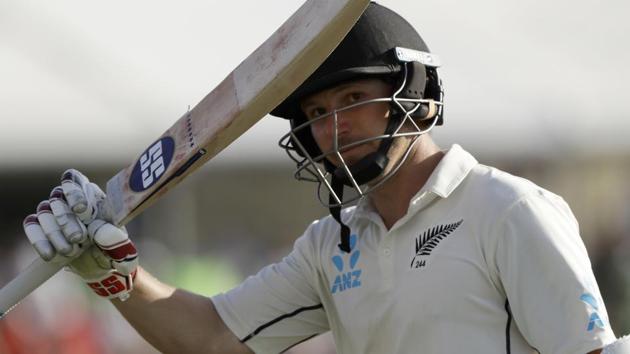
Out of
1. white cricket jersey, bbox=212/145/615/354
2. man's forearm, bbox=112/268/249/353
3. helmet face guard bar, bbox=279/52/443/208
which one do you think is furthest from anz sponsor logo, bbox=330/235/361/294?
man's forearm, bbox=112/268/249/353

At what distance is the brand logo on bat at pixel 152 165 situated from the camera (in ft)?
8.96

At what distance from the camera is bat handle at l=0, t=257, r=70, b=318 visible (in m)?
2.70

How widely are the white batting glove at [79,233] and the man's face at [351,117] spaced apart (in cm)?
50

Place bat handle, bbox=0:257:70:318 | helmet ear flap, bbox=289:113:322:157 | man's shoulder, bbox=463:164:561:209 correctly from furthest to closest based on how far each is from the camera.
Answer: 1. helmet ear flap, bbox=289:113:322:157
2. bat handle, bbox=0:257:70:318
3. man's shoulder, bbox=463:164:561:209

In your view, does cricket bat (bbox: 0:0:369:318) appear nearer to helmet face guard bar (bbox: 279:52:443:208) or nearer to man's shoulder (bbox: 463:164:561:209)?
helmet face guard bar (bbox: 279:52:443:208)

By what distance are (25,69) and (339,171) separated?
5928mm

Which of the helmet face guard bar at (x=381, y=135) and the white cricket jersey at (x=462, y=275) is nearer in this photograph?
the white cricket jersey at (x=462, y=275)

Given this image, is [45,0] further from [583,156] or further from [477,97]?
[583,156]

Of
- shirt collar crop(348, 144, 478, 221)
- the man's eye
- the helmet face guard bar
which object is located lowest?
shirt collar crop(348, 144, 478, 221)

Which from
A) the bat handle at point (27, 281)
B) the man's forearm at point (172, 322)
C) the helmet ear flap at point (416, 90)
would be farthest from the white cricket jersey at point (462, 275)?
the bat handle at point (27, 281)

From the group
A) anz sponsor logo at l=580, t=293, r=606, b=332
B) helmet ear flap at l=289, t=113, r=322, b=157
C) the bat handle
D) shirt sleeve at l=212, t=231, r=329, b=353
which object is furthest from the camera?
shirt sleeve at l=212, t=231, r=329, b=353

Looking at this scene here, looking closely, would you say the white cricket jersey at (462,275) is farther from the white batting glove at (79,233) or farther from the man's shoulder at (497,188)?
the white batting glove at (79,233)

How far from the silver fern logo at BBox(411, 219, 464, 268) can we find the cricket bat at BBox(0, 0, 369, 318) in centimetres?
44

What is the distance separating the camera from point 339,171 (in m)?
2.67
